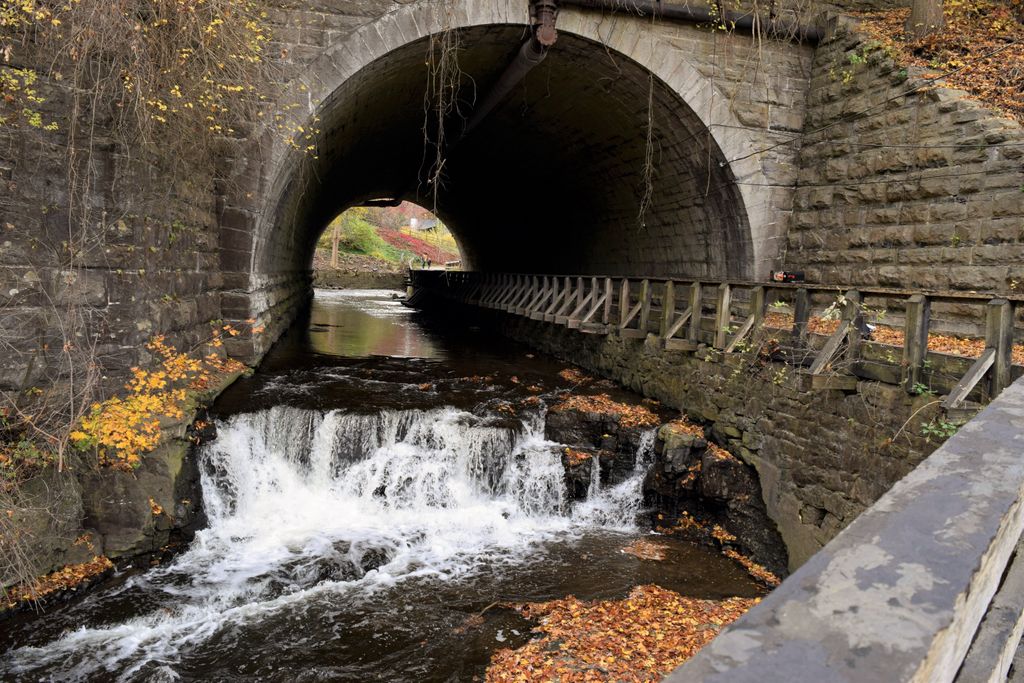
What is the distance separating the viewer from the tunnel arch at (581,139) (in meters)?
10.7

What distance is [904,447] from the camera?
6.39 m

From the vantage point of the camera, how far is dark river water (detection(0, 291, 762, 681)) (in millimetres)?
5543

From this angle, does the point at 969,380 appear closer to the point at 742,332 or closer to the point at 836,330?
the point at 836,330

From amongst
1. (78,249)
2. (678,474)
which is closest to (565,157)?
(678,474)

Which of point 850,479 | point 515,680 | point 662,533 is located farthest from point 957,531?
point 662,533

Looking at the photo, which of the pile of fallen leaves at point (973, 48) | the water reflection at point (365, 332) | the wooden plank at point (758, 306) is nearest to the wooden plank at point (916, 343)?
the wooden plank at point (758, 306)

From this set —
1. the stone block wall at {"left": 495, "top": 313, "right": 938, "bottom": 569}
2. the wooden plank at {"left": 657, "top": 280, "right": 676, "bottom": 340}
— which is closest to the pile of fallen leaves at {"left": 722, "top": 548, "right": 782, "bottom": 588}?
the stone block wall at {"left": 495, "top": 313, "right": 938, "bottom": 569}

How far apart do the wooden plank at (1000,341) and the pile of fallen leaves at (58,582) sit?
8326 millimetres

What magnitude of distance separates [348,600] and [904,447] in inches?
217

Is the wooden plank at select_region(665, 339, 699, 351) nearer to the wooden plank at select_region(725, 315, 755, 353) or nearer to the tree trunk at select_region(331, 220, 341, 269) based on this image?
the wooden plank at select_region(725, 315, 755, 353)

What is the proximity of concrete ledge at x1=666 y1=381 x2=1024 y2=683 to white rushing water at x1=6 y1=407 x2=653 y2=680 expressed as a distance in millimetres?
5918

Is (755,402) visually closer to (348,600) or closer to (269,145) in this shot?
(348,600)

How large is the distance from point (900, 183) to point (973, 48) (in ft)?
7.16

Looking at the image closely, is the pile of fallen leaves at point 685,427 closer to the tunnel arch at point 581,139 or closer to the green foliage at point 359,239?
the tunnel arch at point 581,139
